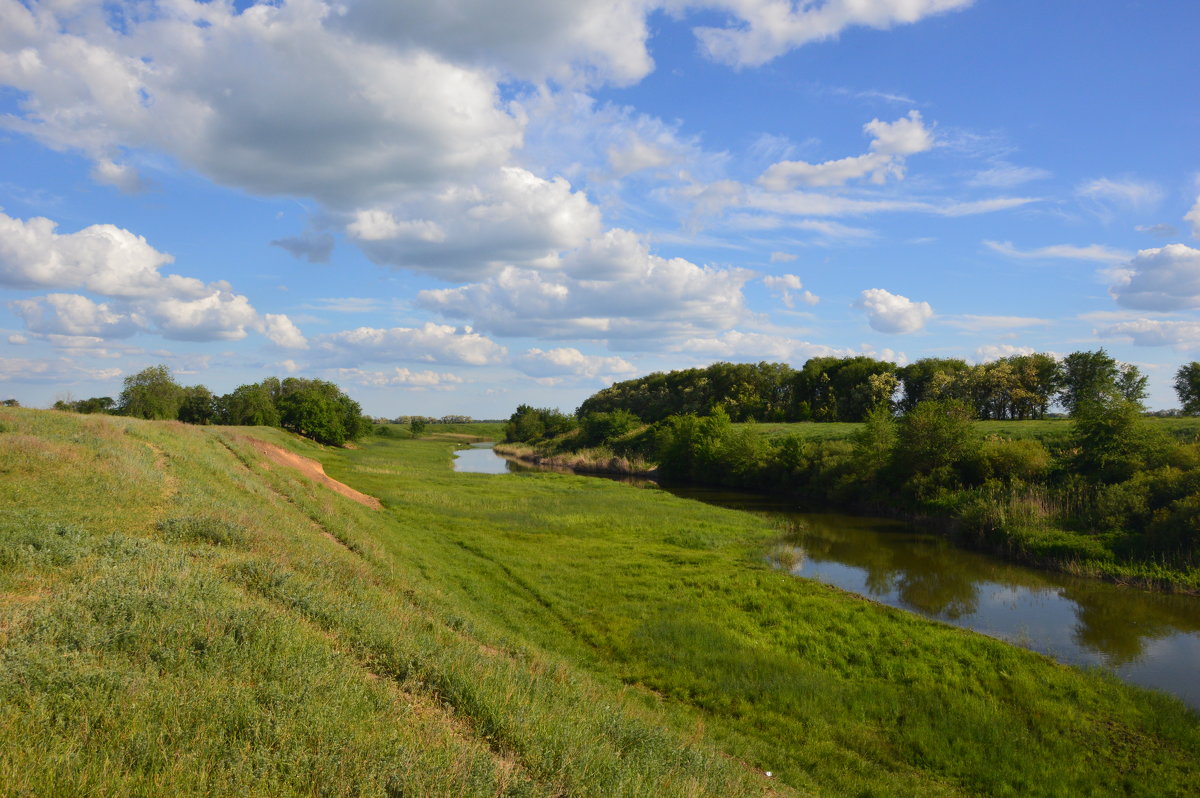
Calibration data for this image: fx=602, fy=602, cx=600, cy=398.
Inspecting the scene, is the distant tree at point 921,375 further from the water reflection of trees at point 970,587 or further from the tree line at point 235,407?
the tree line at point 235,407

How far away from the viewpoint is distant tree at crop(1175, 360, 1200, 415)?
2202 inches

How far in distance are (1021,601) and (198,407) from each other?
110184 millimetres

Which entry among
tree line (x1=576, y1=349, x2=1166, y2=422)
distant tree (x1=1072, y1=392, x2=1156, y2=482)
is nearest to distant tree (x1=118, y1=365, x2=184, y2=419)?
tree line (x1=576, y1=349, x2=1166, y2=422)

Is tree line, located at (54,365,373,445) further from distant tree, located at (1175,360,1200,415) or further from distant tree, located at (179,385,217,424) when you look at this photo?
distant tree, located at (1175,360,1200,415)

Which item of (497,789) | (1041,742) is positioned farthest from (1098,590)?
(497,789)

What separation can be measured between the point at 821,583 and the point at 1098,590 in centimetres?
935

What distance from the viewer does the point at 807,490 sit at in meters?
46.5

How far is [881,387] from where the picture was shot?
2867 inches

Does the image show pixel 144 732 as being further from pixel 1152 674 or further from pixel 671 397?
pixel 671 397

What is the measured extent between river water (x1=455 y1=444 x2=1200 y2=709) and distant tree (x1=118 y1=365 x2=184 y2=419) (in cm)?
8701

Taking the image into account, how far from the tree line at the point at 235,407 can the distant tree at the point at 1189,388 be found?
9853 centimetres

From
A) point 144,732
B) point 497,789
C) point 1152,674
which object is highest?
point 144,732

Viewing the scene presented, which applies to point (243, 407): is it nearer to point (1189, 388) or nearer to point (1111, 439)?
point (1111, 439)

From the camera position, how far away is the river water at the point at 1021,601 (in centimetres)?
1452
